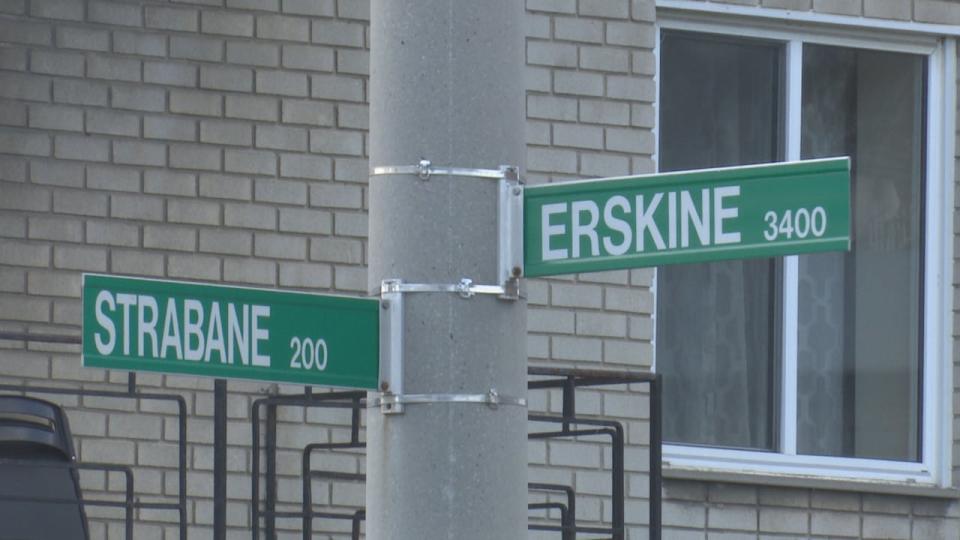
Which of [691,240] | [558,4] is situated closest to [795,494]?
[558,4]

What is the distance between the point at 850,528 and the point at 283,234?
2578 mm

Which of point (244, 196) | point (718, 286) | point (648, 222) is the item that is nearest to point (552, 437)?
point (244, 196)

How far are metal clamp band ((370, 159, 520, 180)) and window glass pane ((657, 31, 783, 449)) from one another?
4.26 meters

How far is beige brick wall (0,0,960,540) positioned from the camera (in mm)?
7367

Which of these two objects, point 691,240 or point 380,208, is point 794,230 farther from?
point 380,208

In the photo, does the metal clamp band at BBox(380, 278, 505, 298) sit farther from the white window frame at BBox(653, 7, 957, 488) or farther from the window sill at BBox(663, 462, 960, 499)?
the white window frame at BBox(653, 7, 957, 488)

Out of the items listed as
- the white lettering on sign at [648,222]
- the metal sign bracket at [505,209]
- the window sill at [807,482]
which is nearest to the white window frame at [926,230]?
the window sill at [807,482]

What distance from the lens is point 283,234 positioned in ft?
25.0

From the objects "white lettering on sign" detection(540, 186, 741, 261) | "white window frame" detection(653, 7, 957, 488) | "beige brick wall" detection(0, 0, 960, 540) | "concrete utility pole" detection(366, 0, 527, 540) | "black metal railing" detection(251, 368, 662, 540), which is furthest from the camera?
"white window frame" detection(653, 7, 957, 488)

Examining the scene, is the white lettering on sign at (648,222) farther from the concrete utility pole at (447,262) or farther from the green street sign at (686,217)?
the concrete utility pole at (447,262)

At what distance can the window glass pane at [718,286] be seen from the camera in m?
8.35

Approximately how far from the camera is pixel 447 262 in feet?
13.2

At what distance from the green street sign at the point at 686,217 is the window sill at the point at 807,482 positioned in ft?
12.6

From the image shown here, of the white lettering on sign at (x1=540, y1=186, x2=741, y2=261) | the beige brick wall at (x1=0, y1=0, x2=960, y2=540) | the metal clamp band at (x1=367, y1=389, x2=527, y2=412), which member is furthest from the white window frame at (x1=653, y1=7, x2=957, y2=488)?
the metal clamp band at (x1=367, y1=389, x2=527, y2=412)
